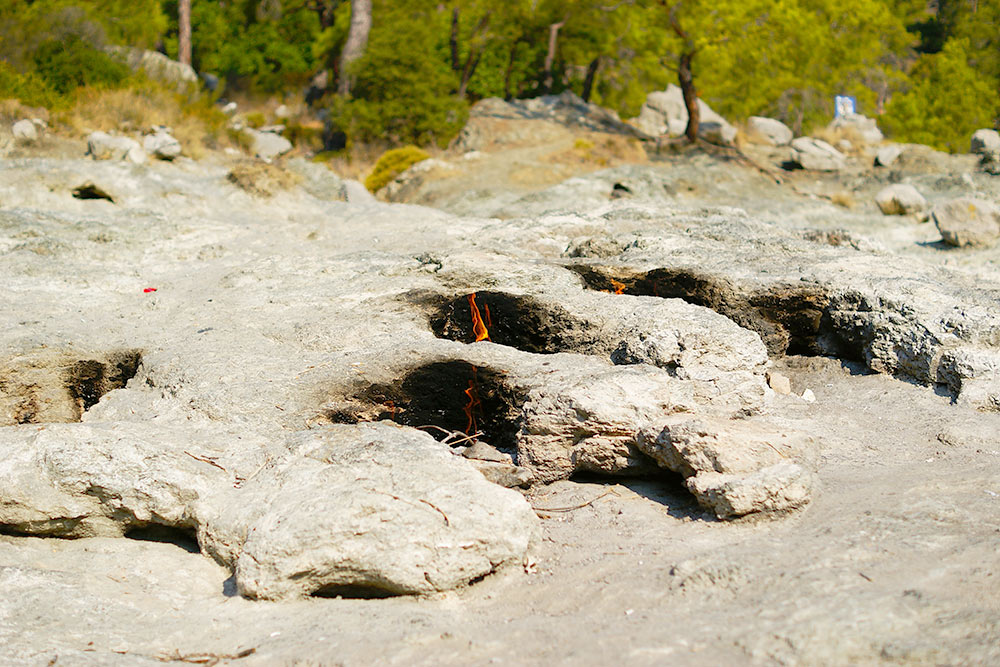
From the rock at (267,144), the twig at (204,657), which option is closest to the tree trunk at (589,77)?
the rock at (267,144)

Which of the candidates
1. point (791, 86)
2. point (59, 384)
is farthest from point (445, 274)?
point (791, 86)

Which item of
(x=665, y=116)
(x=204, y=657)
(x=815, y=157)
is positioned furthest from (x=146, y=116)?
(x=665, y=116)

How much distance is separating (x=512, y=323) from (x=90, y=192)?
6.20 meters

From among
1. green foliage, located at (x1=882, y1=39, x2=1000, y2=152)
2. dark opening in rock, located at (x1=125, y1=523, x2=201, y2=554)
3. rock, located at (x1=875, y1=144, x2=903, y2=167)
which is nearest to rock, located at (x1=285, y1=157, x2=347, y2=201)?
dark opening in rock, located at (x1=125, y1=523, x2=201, y2=554)

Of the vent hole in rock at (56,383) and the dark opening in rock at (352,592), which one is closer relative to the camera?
the dark opening in rock at (352,592)

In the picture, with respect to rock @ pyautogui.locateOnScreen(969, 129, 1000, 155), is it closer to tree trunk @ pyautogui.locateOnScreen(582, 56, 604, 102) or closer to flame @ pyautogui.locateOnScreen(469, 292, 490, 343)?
tree trunk @ pyautogui.locateOnScreen(582, 56, 604, 102)

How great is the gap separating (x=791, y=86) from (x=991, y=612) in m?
26.5

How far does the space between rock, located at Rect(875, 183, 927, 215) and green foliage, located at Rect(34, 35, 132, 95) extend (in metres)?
13.7

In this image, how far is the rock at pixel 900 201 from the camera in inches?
460

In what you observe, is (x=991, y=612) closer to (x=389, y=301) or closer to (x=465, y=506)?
(x=465, y=506)

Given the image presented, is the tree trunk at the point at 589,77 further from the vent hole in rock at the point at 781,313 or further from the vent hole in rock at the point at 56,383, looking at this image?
the vent hole in rock at the point at 56,383

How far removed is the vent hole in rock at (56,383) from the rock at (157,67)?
13195mm

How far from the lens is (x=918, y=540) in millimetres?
3172

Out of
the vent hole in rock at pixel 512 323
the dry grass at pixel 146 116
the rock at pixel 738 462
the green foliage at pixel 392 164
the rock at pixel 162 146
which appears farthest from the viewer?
the green foliage at pixel 392 164
